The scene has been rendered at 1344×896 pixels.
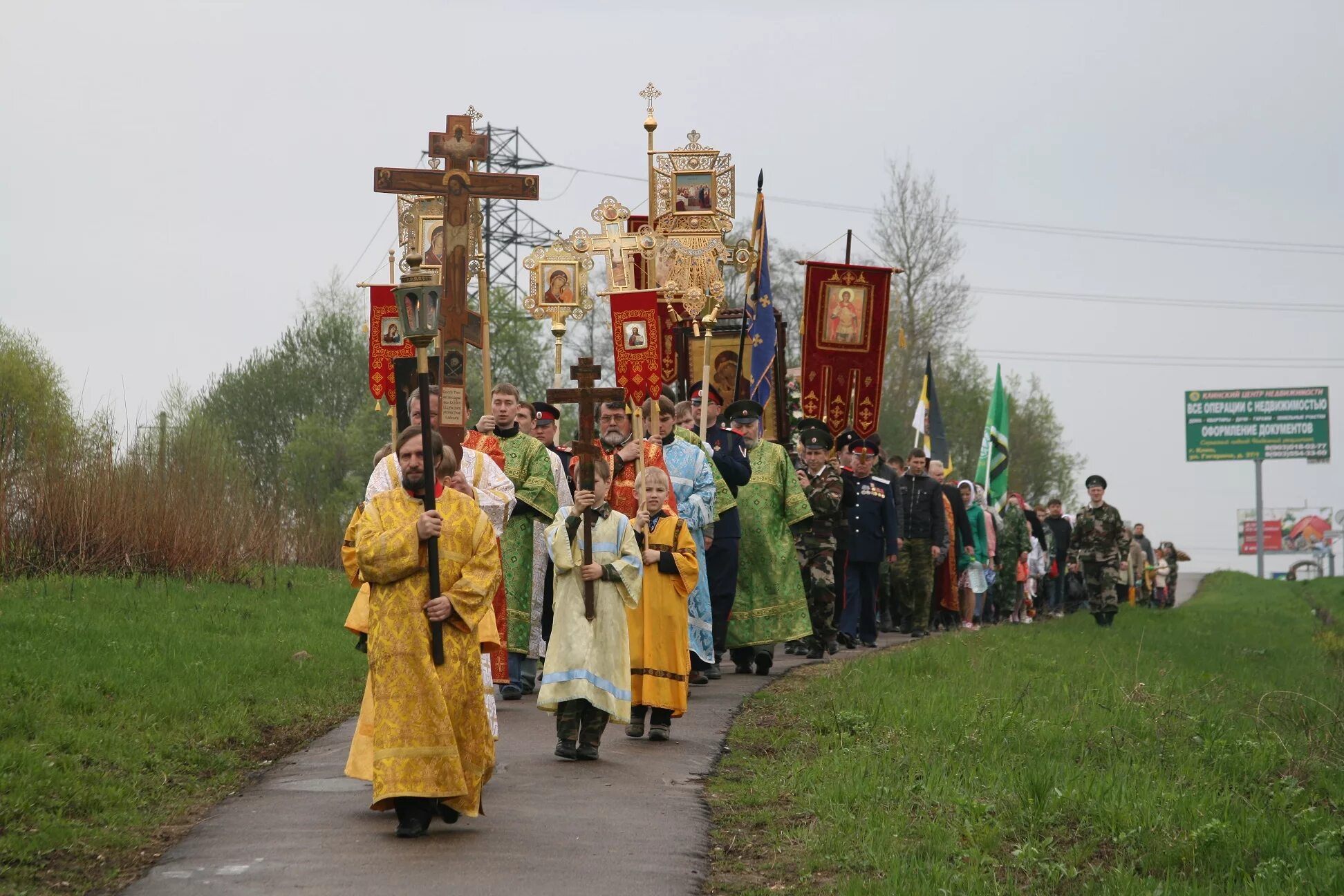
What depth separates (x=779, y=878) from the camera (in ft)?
25.1

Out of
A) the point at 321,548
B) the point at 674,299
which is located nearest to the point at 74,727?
the point at 674,299

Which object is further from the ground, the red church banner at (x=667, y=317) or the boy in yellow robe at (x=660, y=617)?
the red church banner at (x=667, y=317)

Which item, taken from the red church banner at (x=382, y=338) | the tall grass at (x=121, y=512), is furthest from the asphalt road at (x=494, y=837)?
the tall grass at (x=121, y=512)

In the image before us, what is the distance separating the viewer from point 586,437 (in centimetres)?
1026

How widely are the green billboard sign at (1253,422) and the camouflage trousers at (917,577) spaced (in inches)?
2228

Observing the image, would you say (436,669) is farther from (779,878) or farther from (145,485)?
(145,485)

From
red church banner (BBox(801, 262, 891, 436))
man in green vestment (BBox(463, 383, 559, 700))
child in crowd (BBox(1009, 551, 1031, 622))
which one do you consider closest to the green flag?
child in crowd (BBox(1009, 551, 1031, 622))

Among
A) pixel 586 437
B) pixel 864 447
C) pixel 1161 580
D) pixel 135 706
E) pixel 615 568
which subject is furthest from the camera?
pixel 1161 580

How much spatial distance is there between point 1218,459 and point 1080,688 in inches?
2584

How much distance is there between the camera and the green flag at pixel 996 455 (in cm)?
3216

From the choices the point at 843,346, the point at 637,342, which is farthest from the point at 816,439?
the point at 843,346

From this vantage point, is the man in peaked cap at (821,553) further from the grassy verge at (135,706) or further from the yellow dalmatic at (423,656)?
the yellow dalmatic at (423,656)

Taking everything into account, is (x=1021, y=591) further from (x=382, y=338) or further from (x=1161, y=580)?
(x=1161, y=580)

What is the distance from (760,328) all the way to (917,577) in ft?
11.4
